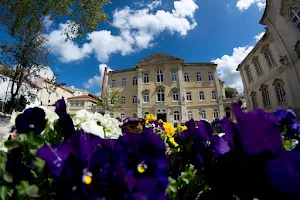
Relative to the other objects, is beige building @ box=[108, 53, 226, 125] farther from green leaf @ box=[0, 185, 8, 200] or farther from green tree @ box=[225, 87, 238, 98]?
green leaf @ box=[0, 185, 8, 200]

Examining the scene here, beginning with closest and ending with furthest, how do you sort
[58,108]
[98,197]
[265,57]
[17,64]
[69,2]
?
[98,197], [58,108], [69,2], [17,64], [265,57]

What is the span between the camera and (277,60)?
628 inches

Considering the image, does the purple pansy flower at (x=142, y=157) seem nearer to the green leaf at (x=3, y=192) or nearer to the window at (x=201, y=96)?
the green leaf at (x=3, y=192)

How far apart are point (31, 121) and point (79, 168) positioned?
0.35 meters

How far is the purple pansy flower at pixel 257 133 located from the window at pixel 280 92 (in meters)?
18.4

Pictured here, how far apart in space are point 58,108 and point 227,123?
554 mm

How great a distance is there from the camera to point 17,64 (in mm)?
9328

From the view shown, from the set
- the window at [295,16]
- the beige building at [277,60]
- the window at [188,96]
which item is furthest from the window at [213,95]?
the window at [295,16]

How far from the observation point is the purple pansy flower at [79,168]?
0.40 m

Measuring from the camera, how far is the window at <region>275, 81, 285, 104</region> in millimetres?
15517

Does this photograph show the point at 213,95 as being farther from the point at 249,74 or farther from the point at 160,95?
the point at 160,95

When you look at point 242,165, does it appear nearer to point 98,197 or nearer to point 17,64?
point 98,197

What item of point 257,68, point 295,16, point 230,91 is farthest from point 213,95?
point 230,91

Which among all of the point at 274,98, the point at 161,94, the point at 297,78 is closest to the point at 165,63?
the point at 161,94
